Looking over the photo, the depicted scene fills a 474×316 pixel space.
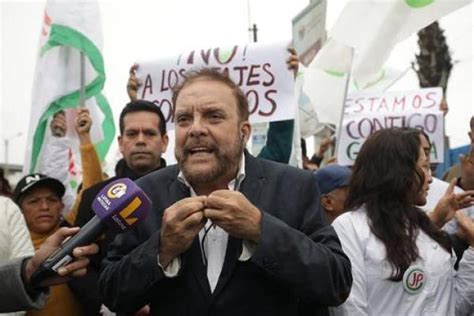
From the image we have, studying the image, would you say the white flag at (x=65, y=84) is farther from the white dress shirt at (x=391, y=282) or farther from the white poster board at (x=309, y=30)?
the white dress shirt at (x=391, y=282)

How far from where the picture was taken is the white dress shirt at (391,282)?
296 cm

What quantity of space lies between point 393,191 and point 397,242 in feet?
0.82

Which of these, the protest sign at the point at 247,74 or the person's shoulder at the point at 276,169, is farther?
the protest sign at the point at 247,74

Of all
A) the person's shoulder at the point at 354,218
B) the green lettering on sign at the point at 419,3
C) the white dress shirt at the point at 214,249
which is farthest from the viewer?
the green lettering on sign at the point at 419,3

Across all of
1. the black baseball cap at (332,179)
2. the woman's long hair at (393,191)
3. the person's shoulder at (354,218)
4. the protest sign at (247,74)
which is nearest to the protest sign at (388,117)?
the protest sign at (247,74)

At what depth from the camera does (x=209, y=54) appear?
488 centimetres

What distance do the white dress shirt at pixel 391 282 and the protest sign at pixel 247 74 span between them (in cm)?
156

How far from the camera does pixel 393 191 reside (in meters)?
3.16

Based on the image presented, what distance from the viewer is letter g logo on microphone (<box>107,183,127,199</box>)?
2152 millimetres

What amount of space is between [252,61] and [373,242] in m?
2.00

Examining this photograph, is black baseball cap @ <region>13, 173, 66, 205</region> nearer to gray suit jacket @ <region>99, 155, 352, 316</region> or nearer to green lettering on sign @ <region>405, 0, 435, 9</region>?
gray suit jacket @ <region>99, 155, 352, 316</region>

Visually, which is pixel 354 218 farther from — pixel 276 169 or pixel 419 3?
pixel 419 3

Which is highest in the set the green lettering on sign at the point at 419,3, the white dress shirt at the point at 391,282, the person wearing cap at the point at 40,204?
the green lettering on sign at the point at 419,3

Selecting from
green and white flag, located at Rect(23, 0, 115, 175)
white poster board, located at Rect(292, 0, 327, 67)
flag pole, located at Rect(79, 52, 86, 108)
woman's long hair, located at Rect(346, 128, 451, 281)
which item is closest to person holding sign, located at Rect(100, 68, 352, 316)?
woman's long hair, located at Rect(346, 128, 451, 281)
